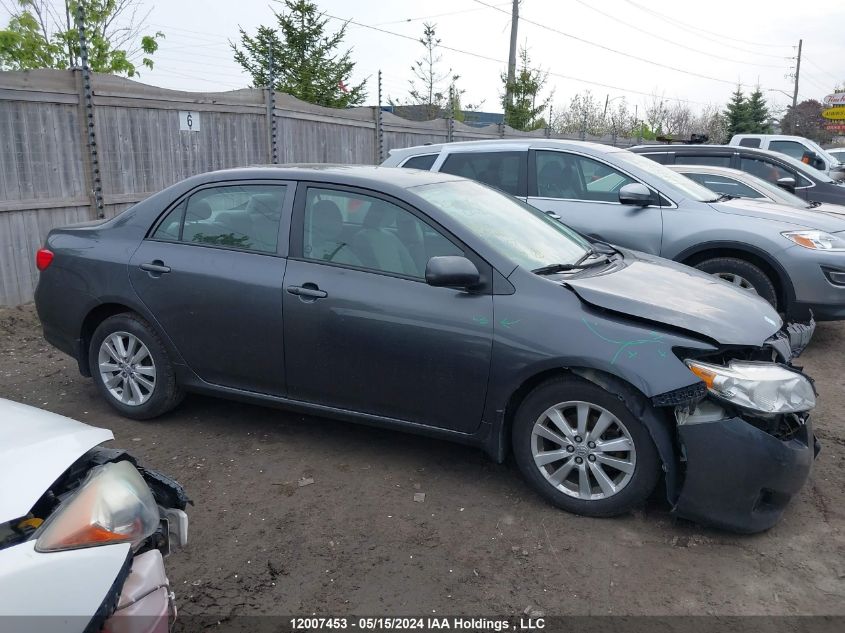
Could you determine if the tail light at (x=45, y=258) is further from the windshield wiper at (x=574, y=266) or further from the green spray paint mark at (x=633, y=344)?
the green spray paint mark at (x=633, y=344)

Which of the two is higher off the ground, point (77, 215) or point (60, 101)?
point (60, 101)

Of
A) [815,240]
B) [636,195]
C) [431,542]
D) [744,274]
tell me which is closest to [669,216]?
[636,195]

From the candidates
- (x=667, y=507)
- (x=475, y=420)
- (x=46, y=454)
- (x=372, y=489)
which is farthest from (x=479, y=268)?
(x=46, y=454)

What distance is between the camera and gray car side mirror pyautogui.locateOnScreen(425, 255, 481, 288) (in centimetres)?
361

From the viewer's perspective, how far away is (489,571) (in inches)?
123

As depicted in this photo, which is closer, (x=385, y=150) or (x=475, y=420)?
(x=475, y=420)

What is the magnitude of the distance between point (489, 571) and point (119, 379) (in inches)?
113

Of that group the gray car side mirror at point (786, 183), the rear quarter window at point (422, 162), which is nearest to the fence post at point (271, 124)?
the rear quarter window at point (422, 162)

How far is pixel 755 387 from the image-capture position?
3242 millimetres

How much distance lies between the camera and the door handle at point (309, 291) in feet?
13.1

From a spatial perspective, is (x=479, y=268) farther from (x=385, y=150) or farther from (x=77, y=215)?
(x=385, y=150)

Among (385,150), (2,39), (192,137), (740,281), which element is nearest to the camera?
(740,281)

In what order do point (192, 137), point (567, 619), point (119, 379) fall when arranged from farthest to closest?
point (192, 137), point (119, 379), point (567, 619)

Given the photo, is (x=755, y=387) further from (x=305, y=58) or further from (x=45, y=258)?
(x=305, y=58)
